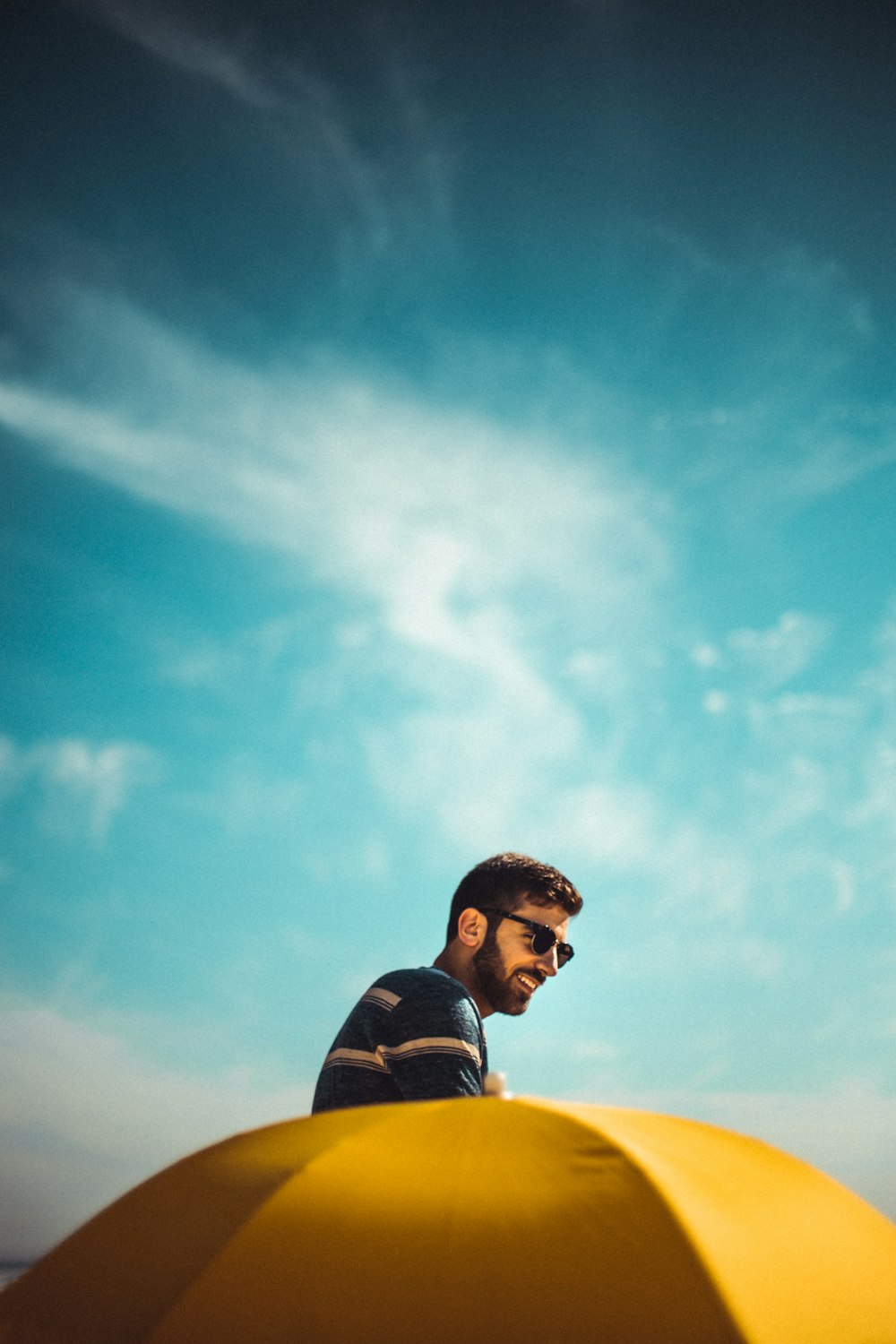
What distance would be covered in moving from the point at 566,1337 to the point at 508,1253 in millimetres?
163

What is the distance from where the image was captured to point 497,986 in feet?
15.9

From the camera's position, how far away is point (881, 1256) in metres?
2.11

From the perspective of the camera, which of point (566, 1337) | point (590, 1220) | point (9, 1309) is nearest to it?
point (566, 1337)

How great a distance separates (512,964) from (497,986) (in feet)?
0.43

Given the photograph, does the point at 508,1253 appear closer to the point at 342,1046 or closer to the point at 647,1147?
the point at 647,1147

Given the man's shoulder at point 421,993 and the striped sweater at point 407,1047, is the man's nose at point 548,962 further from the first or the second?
the man's shoulder at point 421,993

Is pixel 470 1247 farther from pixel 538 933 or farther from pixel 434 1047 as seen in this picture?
pixel 538 933

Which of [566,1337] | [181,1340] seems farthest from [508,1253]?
[181,1340]

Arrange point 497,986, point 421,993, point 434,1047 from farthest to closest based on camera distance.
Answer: point 497,986
point 421,993
point 434,1047

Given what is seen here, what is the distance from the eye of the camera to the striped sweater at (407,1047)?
3396 millimetres

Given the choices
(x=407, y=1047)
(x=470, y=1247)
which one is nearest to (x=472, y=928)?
(x=407, y=1047)

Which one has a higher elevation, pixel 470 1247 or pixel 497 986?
pixel 497 986

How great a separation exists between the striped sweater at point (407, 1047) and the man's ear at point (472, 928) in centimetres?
116

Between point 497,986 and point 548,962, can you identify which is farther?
point 548,962
